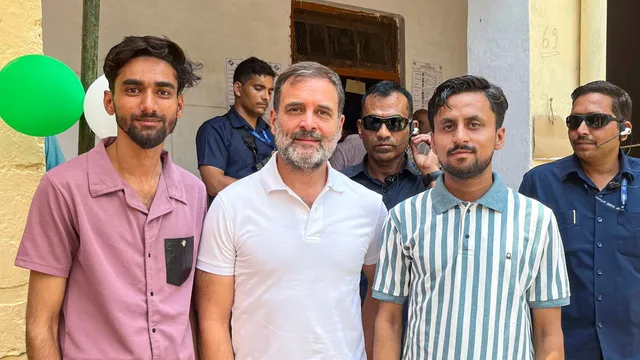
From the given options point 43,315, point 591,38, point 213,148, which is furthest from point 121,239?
point 591,38

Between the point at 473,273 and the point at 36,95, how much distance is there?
159 centimetres

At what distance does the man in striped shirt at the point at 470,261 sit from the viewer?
1911mm

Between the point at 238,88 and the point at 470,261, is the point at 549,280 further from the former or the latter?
the point at 238,88

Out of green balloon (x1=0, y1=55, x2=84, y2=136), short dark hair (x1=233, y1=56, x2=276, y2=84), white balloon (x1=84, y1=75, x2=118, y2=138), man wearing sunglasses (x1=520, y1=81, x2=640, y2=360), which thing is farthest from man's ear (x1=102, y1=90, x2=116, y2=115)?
short dark hair (x1=233, y1=56, x2=276, y2=84)

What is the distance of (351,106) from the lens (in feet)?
19.3

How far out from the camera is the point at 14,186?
86.3 inches

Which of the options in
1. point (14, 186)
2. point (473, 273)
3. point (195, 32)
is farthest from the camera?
point (195, 32)

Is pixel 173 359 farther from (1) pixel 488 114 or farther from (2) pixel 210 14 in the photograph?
(2) pixel 210 14

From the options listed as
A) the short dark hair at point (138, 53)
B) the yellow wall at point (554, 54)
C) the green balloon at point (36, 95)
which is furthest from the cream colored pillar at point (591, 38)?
the green balloon at point (36, 95)

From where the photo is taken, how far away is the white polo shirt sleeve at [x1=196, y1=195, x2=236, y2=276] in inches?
78.5

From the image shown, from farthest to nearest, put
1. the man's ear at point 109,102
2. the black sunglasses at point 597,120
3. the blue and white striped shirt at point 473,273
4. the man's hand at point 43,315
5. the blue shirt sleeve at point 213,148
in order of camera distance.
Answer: the blue shirt sleeve at point 213,148 < the black sunglasses at point 597,120 < the man's ear at point 109,102 < the blue and white striped shirt at point 473,273 < the man's hand at point 43,315

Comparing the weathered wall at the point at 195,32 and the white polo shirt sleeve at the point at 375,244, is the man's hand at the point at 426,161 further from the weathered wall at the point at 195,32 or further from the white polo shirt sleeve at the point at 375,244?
the weathered wall at the point at 195,32

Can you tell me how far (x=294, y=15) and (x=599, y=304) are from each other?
3788mm

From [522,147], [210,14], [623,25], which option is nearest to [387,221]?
[522,147]
